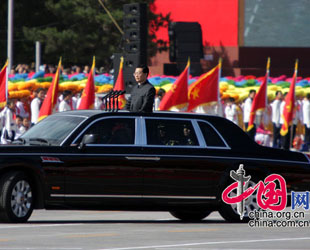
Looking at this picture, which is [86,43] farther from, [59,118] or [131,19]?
[59,118]

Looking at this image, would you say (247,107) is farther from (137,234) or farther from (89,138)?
(137,234)

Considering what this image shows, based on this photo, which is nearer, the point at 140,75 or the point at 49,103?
the point at 140,75

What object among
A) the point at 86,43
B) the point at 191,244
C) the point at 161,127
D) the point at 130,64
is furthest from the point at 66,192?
the point at 86,43

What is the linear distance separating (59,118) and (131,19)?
1188 centimetres

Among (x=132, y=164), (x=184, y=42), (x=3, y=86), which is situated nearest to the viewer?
(x=132, y=164)

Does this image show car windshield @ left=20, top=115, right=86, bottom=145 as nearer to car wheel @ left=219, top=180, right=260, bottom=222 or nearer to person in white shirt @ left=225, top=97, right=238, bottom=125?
car wheel @ left=219, top=180, right=260, bottom=222

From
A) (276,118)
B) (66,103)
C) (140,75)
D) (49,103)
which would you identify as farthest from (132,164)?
(276,118)

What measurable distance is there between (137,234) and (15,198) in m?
2.03

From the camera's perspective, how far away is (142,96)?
1733 cm

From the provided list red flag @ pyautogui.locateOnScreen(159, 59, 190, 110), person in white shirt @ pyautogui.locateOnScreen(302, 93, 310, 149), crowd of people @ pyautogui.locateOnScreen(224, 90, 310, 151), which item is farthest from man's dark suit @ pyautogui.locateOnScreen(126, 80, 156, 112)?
person in white shirt @ pyautogui.locateOnScreen(302, 93, 310, 149)

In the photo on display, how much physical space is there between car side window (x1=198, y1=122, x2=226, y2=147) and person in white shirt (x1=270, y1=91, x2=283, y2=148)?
20826 mm

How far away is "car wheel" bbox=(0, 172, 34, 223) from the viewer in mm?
15328

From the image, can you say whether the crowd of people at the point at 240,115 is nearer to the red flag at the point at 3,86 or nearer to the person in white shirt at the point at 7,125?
the person in white shirt at the point at 7,125

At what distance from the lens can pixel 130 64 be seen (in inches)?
1098
